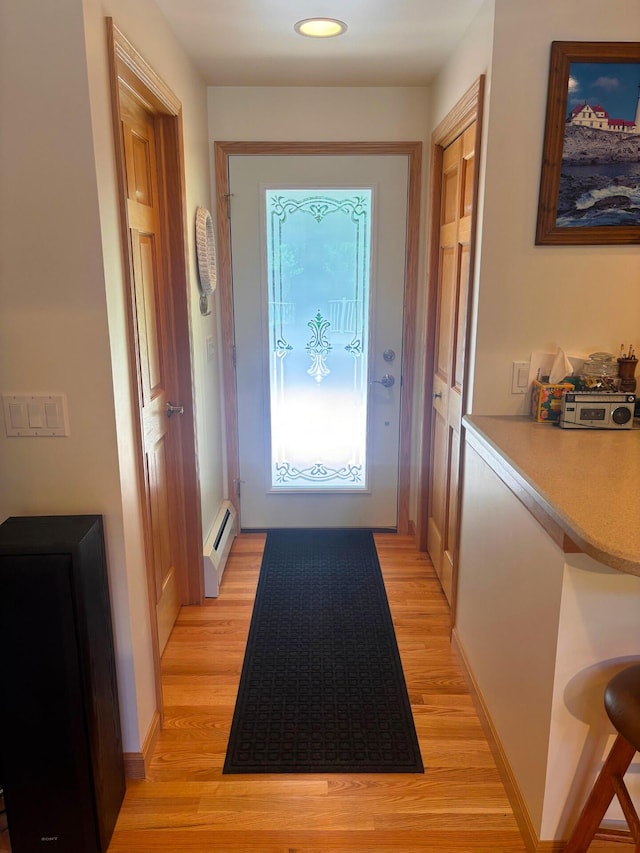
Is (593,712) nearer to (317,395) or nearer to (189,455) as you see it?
(189,455)

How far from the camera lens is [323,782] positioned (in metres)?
1.85

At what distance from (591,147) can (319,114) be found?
150cm

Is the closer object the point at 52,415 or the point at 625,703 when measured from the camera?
the point at 625,703

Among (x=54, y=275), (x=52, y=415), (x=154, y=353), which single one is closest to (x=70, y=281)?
(x=54, y=275)

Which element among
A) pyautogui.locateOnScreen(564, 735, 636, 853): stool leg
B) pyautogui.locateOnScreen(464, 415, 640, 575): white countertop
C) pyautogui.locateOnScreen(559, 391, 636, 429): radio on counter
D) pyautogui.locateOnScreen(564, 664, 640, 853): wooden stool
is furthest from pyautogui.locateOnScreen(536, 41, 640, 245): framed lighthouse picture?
pyautogui.locateOnScreen(564, 735, 636, 853): stool leg

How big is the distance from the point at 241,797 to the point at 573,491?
1307 mm

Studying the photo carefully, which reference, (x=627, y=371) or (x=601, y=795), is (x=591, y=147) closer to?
(x=627, y=371)

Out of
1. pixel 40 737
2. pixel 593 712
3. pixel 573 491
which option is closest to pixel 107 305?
pixel 40 737

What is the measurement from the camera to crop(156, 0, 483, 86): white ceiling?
81.7 inches

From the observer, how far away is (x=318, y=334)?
327 centimetres

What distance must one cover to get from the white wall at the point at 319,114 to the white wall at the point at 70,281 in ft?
4.10

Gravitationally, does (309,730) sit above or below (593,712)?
below

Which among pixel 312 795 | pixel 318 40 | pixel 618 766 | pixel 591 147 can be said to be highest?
pixel 318 40

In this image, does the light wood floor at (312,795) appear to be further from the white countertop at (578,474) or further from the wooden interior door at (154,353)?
the white countertop at (578,474)
